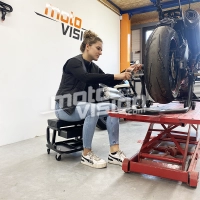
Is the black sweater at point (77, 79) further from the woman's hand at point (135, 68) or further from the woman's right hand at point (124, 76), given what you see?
the woman's hand at point (135, 68)

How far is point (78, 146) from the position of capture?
Answer: 1.93 metres

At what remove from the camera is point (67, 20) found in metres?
3.43

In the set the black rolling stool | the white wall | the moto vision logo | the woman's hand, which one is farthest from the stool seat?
the moto vision logo

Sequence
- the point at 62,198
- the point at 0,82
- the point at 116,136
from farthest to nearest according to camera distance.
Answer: the point at 0,82
the point at 116,136
the point at 62,198

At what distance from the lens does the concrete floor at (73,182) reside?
47.8 inches

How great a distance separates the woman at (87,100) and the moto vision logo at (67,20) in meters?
1.57

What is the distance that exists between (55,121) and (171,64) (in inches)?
43.4

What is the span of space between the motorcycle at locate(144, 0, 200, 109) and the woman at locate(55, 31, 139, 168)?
22cm

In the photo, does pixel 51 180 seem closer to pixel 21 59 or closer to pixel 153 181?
pixel 153 181

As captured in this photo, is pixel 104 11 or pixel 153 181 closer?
pixel 153 181

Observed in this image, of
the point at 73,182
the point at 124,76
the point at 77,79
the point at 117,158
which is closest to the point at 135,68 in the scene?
the point at 124,76

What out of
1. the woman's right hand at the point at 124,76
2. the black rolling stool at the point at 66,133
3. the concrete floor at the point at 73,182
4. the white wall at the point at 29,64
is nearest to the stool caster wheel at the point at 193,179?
the concrete floor at the point at 73,182

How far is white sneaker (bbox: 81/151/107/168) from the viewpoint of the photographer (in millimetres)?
1643

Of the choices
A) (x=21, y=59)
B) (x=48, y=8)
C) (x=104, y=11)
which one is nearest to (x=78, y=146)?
(x=21, y=59)
